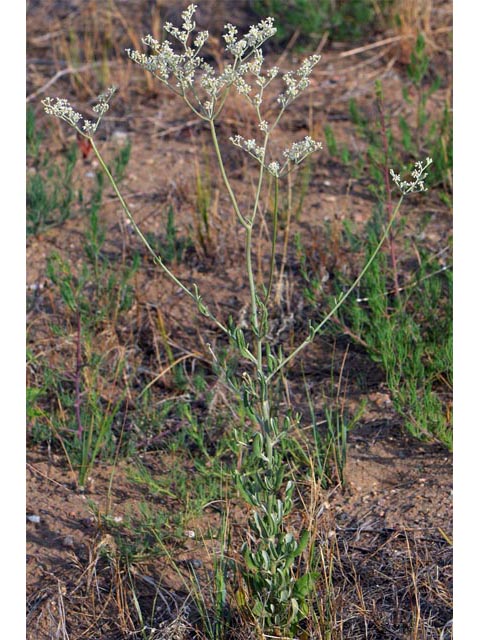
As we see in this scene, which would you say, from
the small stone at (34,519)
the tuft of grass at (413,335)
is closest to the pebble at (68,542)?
the small stone at (34,519)

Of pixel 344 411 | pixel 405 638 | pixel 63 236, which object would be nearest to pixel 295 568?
pixel 405 638

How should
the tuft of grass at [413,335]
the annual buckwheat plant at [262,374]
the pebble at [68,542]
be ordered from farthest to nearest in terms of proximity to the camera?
the tuft of grass at [413,335] < the pebble at [68,542] < the annual buckwheat plant at [262,374]

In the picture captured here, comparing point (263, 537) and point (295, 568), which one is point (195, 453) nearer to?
point (295, 568)

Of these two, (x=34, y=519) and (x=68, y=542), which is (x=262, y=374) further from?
(x=34, y=519)

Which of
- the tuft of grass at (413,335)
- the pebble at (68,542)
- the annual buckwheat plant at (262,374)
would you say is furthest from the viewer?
the tuft of grass at (413,335)

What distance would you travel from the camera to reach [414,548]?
285 centimetres

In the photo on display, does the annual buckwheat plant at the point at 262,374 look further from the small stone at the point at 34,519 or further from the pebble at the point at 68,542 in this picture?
the small stone at the point at 34,519

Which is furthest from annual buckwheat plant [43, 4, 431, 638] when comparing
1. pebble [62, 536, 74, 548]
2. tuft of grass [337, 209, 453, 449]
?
tuft of grass [337, 209, 453, 449]

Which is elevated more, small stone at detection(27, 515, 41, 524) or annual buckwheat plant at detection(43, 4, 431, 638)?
annual buckwheat plant at detection(43, 4, 431, 638)

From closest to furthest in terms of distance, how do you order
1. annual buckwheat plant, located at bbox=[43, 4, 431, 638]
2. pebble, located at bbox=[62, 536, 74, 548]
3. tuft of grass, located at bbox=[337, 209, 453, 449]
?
annual buckwheat plant, located at bbox=[43, 4, 431, 638]
pebble, located at bbox=[62, 536, 74, 548]
tuft of grass, located at bbox=[337, 209, 453, 449]

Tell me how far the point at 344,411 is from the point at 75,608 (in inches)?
50.1

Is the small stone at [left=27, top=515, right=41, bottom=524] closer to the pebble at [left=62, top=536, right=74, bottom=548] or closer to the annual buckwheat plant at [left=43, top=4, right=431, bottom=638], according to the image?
the pebble at [left=62, top=536, right=74, bottom=548]

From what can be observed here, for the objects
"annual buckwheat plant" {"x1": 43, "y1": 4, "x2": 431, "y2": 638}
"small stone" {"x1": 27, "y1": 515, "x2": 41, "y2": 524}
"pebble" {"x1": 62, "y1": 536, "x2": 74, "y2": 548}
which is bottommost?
"pebble" {"x1": 62, "y1": 536, "x2": 74, "y2": 548}

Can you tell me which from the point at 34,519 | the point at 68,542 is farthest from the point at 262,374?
the point at 34,519
